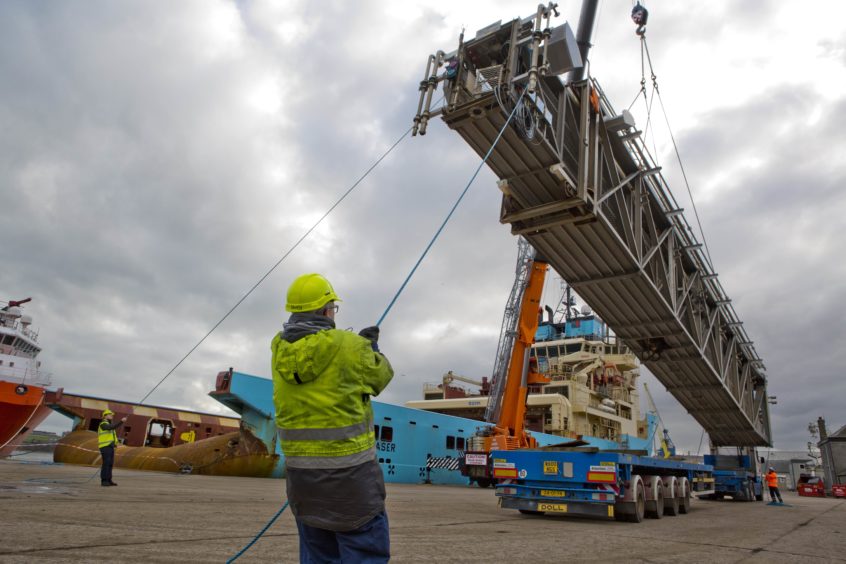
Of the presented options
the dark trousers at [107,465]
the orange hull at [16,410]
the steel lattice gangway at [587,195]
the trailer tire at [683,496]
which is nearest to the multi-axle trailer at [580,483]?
the trailer tire at [683,496]

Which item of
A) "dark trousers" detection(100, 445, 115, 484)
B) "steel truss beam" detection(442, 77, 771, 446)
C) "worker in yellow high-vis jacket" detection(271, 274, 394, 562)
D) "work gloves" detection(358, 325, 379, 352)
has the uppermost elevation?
"steel truss beam" detection(442, 77, 771, 446)

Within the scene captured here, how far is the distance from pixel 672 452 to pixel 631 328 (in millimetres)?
28512

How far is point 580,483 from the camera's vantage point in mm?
9195

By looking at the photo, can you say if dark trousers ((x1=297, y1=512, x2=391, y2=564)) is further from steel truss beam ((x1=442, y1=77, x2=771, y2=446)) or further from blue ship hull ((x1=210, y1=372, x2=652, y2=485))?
blue ship hull ((x1=210, y1=372, x2=652, y2=485))

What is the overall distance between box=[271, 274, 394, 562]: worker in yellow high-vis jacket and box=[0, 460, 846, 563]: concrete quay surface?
2.22m

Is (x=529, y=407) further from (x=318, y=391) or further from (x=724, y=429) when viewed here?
(x=318, y=391)

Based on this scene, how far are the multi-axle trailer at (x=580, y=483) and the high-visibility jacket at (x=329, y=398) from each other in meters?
7.76

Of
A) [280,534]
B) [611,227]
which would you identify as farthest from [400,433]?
[280,534]

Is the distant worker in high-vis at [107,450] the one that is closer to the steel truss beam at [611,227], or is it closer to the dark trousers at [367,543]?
the steel truss beam at [611,227]

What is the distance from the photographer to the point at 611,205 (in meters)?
10.4

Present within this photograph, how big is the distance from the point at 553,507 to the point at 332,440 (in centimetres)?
816

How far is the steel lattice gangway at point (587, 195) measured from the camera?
27.2 feet

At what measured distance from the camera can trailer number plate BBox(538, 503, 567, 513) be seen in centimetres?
914

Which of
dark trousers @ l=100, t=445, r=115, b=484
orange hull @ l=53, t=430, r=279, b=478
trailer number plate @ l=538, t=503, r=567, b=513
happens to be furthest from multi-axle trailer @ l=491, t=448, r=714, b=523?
orange hull @ l=53, t=430, r=279, b=478
